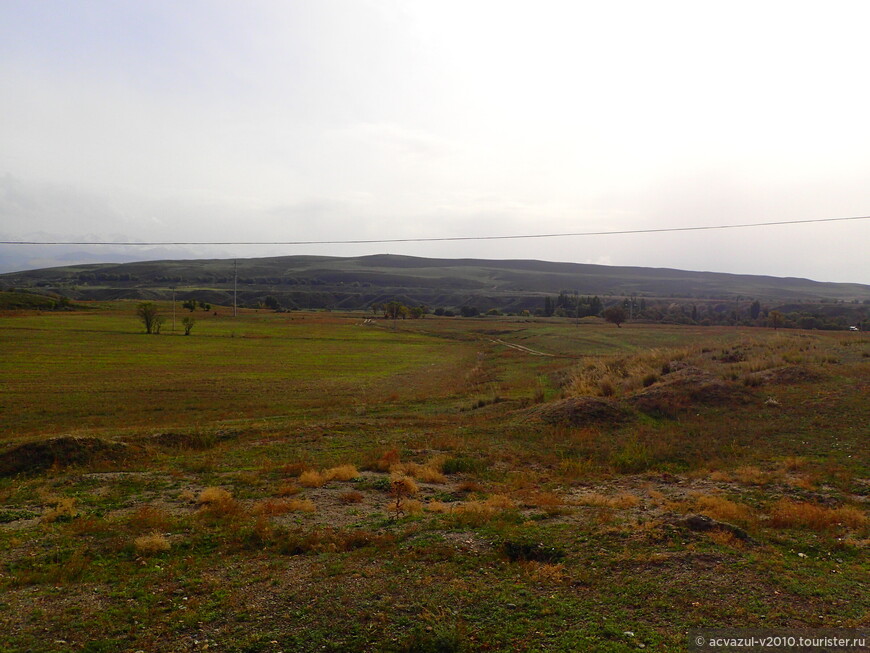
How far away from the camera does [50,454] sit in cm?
1620

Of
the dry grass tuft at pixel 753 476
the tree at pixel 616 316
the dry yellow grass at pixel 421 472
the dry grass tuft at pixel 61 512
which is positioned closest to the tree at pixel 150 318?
the tree at pixel 616 316

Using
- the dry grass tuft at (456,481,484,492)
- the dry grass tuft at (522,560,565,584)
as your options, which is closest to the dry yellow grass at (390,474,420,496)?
the dry grass tuft at (456,481,484,492)

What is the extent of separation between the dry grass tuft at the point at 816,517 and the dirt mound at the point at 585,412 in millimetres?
9884

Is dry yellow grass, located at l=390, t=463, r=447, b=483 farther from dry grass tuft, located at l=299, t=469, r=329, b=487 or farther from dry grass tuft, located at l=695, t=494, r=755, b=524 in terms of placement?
dry grass tuft, located at l=695, t=494, r=755, b=524

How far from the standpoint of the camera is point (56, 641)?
6727 millimetres

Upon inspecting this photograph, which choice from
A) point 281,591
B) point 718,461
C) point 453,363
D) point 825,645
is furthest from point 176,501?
point 453,363

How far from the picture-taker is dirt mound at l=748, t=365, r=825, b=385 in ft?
79.4

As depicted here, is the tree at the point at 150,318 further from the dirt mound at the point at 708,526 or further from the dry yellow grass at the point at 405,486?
the dirt mound at the point at 708,526

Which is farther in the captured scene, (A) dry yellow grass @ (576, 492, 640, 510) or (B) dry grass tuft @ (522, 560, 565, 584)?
(A) dry yellow grass @ (576, 492, 640, 510)

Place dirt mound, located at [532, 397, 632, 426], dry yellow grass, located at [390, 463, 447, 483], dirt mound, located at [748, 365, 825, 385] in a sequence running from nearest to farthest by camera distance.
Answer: dry yellow grass, located at [390, 463, 447, 483] < dirt mound, located at [532, 397, 632, 426] < dirt mound, located at [748, 365, 825, 385]

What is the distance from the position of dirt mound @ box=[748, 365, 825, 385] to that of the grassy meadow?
199 mm

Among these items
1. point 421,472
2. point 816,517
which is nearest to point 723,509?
point 816,517

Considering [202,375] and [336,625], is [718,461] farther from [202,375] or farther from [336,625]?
[202,375]

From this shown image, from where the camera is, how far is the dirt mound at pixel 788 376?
24.2 metres
